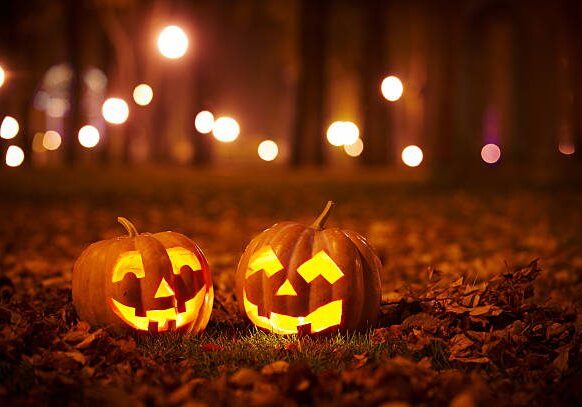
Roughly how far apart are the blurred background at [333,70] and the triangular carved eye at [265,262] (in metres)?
14.1

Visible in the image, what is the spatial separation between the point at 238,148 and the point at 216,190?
72777 mm

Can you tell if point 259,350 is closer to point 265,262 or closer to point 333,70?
point 265,262

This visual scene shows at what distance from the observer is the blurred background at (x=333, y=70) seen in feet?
61.2

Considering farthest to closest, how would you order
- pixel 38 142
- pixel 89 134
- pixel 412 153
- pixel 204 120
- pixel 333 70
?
pixel 38 142, pixel 333 70, pixel 89 134, pixel 412 153, pixel 204 120

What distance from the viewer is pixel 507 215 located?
11406mm

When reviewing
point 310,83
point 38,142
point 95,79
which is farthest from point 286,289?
point 38,142

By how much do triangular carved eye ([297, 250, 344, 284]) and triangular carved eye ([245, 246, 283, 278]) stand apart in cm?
13

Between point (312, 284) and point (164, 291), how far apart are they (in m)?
0.77

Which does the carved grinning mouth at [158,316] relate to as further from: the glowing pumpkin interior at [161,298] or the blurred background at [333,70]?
the blurred background at [333,70]

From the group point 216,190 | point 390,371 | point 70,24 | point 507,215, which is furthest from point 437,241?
point 70,24

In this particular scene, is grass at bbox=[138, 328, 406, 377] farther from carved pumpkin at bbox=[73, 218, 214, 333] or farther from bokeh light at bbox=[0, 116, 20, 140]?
bokeh light at bbox=[0, 116, 20, 140]

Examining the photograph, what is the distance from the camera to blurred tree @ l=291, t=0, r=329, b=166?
25.3 meters

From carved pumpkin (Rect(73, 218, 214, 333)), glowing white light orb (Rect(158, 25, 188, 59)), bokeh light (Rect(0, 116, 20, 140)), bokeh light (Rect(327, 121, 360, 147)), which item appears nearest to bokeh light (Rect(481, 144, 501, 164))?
bokeh light (Rect(327, 121, 360, 147))

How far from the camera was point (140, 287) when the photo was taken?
149 inches
